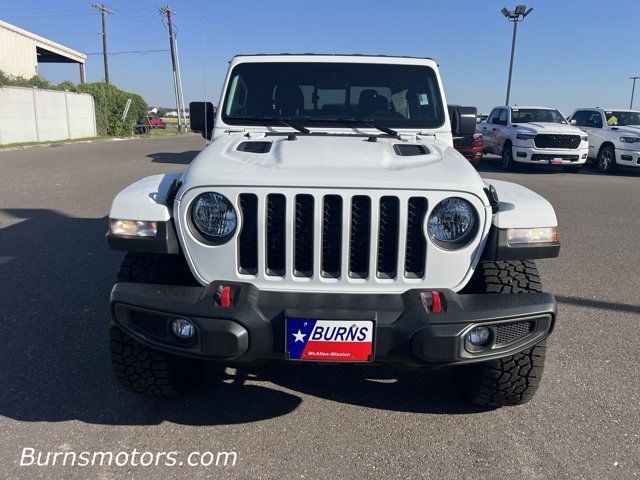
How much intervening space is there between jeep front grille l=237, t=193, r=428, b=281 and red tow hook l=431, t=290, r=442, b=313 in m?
0.16

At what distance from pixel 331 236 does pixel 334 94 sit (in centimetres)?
187

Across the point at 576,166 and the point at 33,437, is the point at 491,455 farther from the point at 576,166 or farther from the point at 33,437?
the point at 576,166

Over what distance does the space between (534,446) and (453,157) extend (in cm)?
154

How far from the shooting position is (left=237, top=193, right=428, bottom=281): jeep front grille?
253cm

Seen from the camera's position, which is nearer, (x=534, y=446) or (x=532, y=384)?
(x=534, y=446)

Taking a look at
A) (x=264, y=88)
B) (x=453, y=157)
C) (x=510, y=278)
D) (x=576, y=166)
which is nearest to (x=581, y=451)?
(x=510, y=278)

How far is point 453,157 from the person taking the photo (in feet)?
10.4

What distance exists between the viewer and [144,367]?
2.89 meters

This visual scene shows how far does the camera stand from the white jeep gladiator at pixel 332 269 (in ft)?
7.99

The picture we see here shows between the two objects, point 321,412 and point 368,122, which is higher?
point 368,122

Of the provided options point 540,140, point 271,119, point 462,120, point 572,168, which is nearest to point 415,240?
point 271,119

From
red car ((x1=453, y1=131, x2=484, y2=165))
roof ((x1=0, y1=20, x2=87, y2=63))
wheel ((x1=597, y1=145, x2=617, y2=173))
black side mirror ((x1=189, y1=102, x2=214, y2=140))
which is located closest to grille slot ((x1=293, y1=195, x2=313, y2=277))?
black side mirror ((x1=189, y1=102, x2=214, y2=140))

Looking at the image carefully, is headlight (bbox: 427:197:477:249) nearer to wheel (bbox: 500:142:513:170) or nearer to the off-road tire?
the off-road tire

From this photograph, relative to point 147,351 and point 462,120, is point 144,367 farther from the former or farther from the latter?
point 462,120
